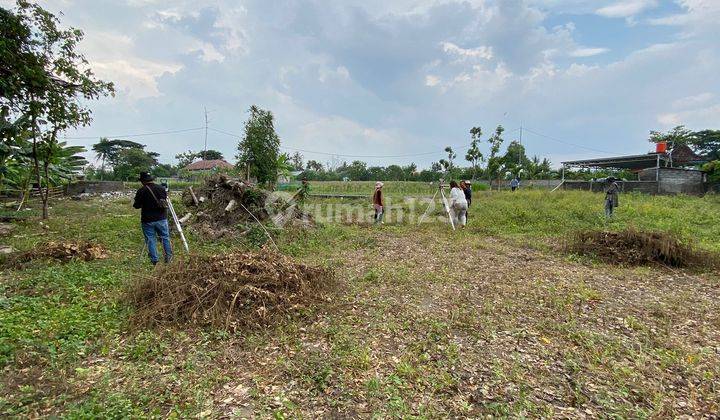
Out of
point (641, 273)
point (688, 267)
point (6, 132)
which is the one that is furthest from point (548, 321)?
point (6, 132)

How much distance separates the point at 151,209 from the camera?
571 centimetres

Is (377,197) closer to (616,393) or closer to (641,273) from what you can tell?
(641,273)

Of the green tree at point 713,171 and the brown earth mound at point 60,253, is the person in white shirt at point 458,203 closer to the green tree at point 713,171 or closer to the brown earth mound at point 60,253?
the brown earth mound at point 60,253

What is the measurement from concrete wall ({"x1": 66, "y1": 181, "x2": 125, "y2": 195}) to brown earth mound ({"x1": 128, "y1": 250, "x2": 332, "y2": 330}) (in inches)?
780

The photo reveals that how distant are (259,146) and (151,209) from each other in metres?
10.8

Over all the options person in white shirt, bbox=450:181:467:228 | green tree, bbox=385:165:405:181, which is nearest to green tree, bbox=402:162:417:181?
green tree, bbox=385:165:405:181

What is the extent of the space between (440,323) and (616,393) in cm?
163

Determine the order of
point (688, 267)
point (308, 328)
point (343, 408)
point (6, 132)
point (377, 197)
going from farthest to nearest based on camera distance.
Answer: point (377, 197) → point (6, 132) → point (688, 267) → point (308, 328) → point (343, 408)

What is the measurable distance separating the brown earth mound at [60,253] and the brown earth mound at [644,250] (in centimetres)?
914

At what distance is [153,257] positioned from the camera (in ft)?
18.9

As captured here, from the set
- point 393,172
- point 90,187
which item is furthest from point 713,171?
point 90,187

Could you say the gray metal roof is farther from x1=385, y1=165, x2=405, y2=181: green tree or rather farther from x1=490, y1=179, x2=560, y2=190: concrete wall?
x1=385, y1=165, x2=405, y2=181: green tree

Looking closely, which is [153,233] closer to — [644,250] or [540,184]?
[644,250]

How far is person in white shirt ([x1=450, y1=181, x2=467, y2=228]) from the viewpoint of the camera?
380 inches
